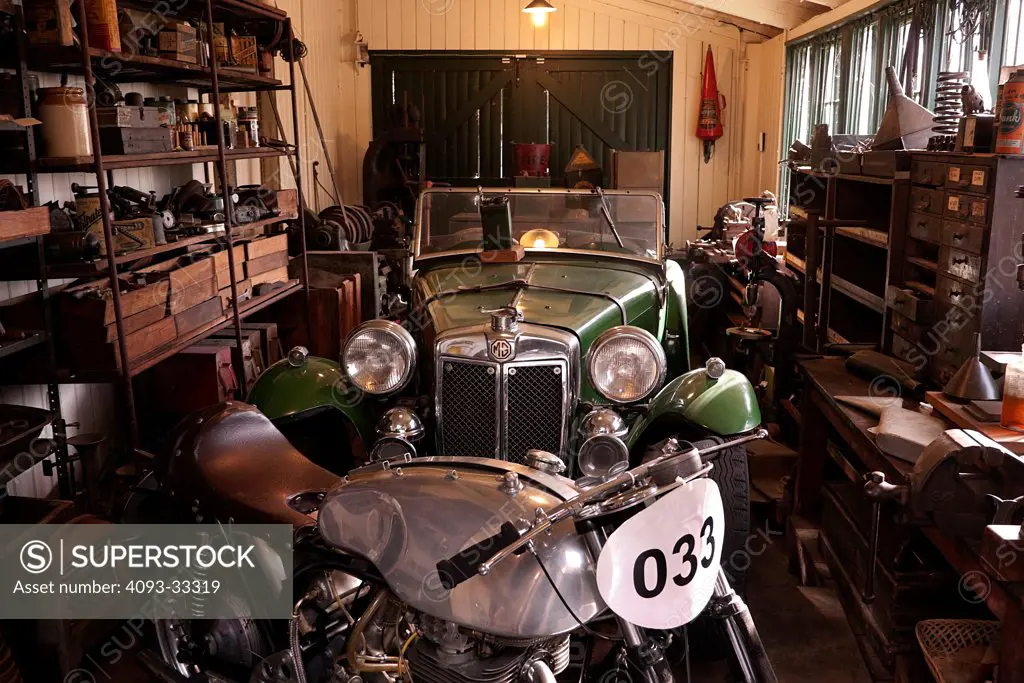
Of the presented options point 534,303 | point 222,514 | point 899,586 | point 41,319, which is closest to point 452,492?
point 222,514

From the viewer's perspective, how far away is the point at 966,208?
3.00m

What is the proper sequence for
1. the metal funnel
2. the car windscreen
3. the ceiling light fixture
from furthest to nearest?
1. the ceiling light fixture
2. the car windscreen
3. the metal funnel

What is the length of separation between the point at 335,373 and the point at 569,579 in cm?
182

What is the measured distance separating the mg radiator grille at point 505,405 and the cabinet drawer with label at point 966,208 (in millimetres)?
1396

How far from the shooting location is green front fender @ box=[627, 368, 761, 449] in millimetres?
2989

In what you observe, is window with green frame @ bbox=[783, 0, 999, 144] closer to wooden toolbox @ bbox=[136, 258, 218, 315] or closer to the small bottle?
the small bottle

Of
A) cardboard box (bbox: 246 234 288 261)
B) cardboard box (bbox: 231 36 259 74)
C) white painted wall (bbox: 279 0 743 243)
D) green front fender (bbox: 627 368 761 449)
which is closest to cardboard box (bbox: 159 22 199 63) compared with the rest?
cardboard box (bbox: 231 36 259 74)

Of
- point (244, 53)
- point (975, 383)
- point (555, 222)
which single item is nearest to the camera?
point (975, 383)

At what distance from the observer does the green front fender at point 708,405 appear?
9.81 ft

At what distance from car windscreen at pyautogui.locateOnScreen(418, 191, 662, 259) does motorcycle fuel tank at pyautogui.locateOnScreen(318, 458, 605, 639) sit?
2.30 meters

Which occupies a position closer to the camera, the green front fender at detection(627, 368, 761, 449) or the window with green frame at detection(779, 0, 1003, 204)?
the green front fender at detection(627, 368, 761, 449)

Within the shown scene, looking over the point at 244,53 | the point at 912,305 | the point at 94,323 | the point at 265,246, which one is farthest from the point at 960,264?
the point at 244,53

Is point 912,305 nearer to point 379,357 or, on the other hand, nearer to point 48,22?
point 379,357

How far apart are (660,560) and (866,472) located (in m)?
1.80
